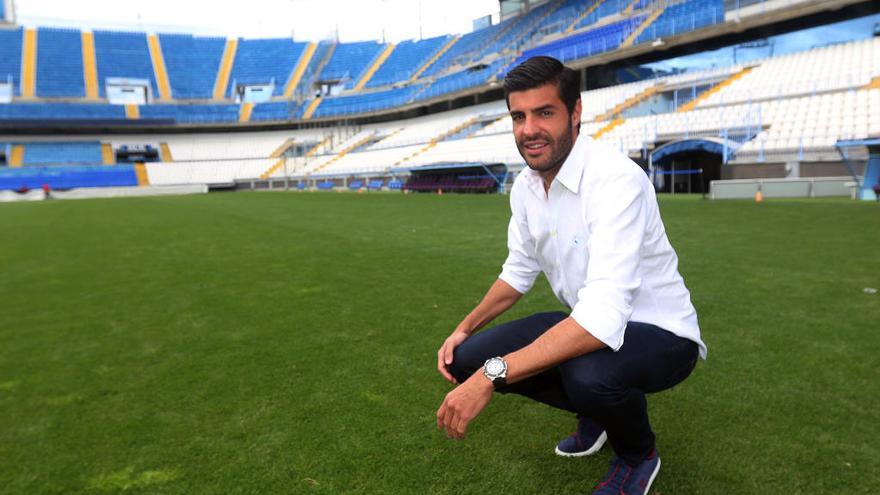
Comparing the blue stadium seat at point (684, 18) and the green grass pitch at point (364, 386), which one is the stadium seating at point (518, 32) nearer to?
the blue stadium seat at point (684, 18)

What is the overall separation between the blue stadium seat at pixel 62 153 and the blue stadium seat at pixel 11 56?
529cm

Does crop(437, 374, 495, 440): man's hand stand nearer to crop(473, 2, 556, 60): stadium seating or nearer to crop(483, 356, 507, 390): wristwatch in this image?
crop(483, 356, 507, 390): wristwatch

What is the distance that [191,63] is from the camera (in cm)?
5491

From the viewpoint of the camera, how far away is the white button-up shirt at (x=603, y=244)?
1672 millimetres

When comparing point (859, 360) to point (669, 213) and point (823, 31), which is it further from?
point (823, 31)

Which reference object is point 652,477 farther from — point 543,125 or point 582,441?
point 543,125

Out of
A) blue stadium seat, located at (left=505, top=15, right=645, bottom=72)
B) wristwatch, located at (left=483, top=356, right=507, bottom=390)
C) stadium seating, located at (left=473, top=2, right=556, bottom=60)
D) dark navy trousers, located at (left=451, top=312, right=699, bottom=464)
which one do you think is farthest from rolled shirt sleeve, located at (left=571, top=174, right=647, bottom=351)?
stadium seating, located at (left=473, top=2, right=556, bottom=60)

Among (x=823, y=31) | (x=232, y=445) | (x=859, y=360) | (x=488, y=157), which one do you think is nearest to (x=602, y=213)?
(x=232, y=445)

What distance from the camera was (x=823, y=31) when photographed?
24.1 metres

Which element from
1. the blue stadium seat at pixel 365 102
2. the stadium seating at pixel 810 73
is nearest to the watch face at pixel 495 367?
the stadium seating at pixel 810 73

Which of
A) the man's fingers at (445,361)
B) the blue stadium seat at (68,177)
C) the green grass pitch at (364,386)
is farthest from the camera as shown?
the blue stadium seat at (68,177)

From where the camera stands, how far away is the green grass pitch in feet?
6.81

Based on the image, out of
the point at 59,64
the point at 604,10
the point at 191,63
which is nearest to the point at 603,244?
the point at 604,10

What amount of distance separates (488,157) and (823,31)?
16411mm
